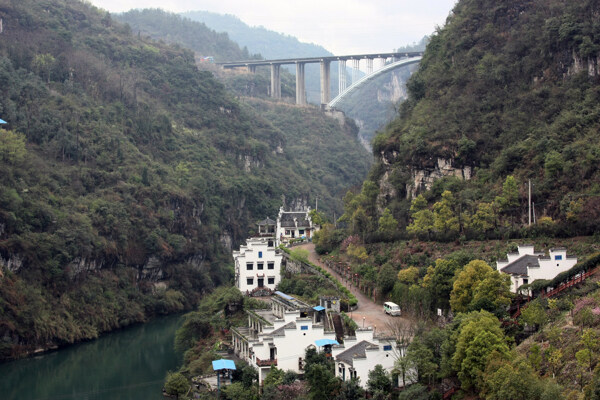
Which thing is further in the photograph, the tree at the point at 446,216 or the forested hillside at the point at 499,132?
the tree at the point at 446,216

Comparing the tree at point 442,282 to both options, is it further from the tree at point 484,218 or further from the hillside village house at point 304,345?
the tree at point 484,218

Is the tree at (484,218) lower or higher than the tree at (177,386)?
higher

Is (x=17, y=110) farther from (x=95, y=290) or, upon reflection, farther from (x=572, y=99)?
(x=572, y=99)

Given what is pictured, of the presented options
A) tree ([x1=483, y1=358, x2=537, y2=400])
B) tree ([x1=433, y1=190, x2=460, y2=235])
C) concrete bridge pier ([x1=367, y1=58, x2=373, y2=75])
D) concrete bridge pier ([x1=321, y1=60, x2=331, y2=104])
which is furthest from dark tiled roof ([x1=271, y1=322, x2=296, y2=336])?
concrete bridge pier ([x1=321, y1=60, x2=331, y2=104])

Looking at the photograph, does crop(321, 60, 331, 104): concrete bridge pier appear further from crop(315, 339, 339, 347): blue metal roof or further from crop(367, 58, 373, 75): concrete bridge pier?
crop(315, 339, 339, 347): blue metal roof

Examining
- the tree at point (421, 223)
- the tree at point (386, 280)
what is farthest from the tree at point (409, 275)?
the tree at point (421, 223)

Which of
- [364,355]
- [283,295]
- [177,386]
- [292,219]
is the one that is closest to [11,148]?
[292,219]
